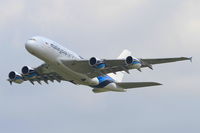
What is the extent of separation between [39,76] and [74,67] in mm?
6666

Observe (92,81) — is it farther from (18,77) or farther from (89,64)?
(18,77)

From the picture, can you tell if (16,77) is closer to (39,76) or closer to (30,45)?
(39,76)

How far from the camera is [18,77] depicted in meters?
67.1

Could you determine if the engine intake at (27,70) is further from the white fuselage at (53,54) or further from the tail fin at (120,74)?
the tail fin at (120,74)

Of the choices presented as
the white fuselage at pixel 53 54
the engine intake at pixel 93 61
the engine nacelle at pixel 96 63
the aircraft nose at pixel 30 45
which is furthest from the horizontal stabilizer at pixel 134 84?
the aircraft nose at pixel 30 45

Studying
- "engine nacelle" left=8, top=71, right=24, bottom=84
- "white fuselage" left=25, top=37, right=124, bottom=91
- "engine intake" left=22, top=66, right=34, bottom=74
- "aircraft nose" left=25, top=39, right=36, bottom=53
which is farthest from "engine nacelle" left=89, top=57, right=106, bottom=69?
"engine nacelle" left=8, top=71, right=24, bottom=84

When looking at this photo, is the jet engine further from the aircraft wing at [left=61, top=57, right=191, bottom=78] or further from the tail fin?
the tail fin

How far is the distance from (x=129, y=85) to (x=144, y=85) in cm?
261

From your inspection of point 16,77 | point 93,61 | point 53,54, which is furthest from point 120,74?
point 53,54

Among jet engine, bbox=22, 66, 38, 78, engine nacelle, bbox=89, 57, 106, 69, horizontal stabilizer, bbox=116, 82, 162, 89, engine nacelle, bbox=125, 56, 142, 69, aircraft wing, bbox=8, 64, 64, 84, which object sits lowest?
horizontal stabilizer, bbox=116, 82, 162, 89

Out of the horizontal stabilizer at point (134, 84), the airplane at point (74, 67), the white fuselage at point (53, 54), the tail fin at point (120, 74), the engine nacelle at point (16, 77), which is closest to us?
the white fuselage at point (53, 54)

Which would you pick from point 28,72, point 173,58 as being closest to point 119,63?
point 173,58

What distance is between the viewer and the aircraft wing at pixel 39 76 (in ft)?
215

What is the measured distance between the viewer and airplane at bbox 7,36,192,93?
59.8 metres
